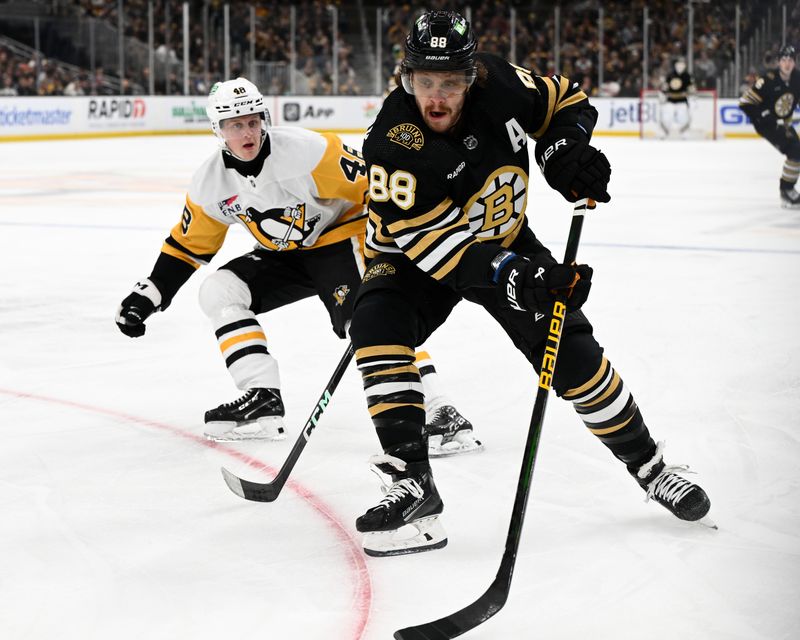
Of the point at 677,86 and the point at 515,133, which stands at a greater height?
the point at 677,86

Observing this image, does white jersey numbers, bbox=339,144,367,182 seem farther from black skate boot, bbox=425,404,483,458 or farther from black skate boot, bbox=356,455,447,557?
black skate boot, bbox=356,455,447,557

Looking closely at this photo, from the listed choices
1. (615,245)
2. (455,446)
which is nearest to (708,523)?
(455,446)

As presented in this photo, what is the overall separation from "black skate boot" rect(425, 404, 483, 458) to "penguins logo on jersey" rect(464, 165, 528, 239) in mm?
670

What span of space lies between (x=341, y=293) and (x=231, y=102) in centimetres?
57

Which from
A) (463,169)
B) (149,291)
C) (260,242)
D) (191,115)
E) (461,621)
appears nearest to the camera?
(461,621)

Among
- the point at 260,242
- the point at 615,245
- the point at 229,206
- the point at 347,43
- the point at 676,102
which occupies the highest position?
the point at 347,43

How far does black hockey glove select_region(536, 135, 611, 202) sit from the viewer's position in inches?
85.7

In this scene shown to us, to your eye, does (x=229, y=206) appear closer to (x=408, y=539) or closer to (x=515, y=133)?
(x=515, y=133)

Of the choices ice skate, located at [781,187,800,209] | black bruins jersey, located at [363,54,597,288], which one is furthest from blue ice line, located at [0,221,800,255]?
black bruins jersey, located at [363,54,597,288]

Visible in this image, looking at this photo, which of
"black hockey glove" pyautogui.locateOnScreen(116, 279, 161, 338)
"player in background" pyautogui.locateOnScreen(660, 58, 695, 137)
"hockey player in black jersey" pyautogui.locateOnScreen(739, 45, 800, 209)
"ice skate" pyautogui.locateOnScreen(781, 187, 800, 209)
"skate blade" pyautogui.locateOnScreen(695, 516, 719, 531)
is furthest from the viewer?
"player in background" pyautogui.locateOnScreen(660, 58, 695, 137)

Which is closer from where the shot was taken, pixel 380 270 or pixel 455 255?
pixel 455 255

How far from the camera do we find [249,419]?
2.96 metres

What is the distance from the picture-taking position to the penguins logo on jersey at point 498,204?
2.25 metres

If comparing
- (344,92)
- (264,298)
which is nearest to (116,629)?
(264,298)
